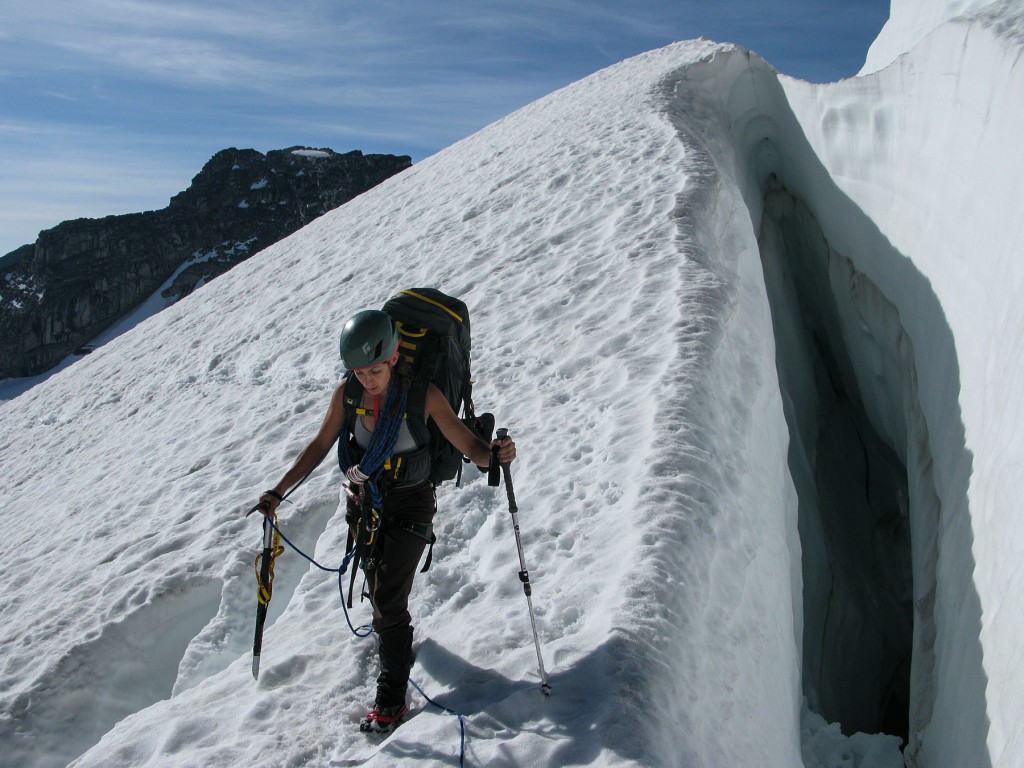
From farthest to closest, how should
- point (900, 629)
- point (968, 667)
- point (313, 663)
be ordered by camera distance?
1. point (900, 629)
2. point (968, 667)
3. point (313, 663)

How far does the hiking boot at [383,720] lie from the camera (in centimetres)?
288

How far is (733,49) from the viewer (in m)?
11.9

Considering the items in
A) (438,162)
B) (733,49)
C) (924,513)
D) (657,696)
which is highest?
(733,49)

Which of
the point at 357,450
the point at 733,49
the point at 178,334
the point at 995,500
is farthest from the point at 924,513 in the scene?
the point at 178,334

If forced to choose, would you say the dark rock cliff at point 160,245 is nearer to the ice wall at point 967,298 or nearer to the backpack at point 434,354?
the ice wall at point 967,298

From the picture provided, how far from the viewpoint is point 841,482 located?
9.55m

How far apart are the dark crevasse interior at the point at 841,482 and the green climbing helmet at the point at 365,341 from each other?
4.61 m

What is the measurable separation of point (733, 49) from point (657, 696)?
462 inches

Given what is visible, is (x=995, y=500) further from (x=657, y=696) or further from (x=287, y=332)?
(x=287, y=332)

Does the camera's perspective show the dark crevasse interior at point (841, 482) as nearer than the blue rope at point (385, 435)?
No

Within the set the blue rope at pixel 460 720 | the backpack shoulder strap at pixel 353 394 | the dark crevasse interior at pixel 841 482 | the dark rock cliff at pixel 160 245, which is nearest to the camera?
the blue rope at pixel 460 720

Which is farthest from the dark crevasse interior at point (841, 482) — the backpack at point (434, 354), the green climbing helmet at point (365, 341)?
the green climbing helmet at point (365, 341)

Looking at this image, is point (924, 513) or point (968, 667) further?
point (924, 513)

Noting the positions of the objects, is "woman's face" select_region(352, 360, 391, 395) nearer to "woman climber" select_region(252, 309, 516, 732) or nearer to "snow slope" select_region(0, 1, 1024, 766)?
"woman climber" select_region(252, 309, 516, 732)
